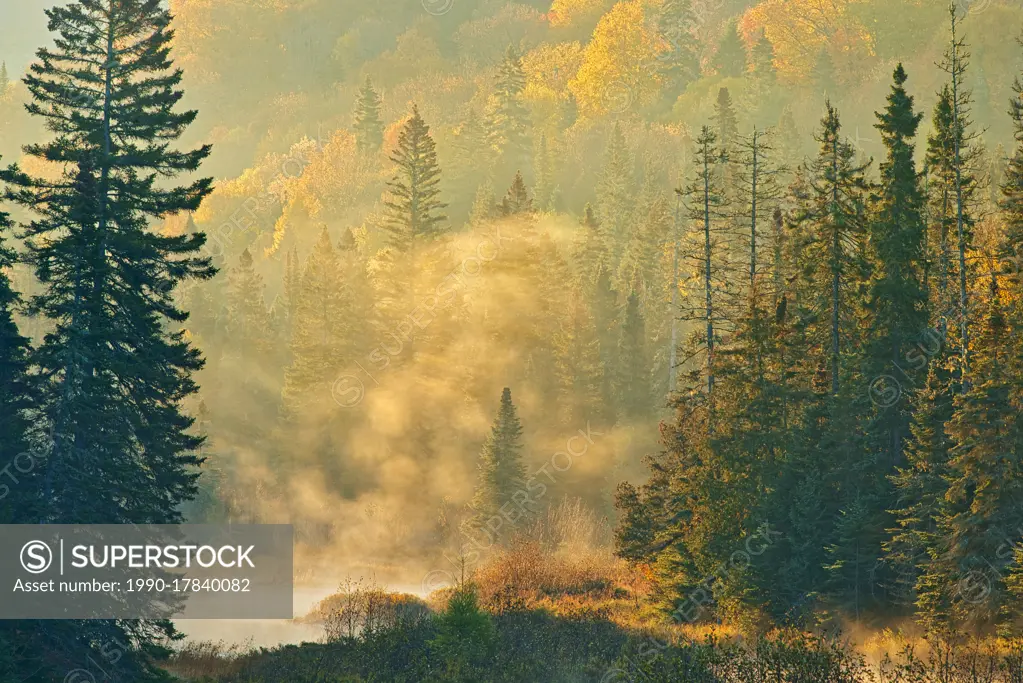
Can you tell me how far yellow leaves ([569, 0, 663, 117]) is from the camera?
4936 inches

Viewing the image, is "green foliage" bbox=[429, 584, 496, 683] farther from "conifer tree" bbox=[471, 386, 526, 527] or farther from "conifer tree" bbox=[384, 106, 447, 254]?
"conifer tree" bbox=[384, 106, 447, 254]

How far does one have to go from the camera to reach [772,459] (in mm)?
35812

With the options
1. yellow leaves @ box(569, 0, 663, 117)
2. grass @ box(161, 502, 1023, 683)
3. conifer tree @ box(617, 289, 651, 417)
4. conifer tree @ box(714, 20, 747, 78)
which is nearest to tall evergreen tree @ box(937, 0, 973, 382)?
grass @ box(161, 502, 1023, 683)

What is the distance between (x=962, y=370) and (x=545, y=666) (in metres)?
14.5

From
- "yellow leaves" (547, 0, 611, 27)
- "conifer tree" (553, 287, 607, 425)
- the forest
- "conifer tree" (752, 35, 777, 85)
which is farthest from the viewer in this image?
"yellow leaves" (547, 0, 611, 27)

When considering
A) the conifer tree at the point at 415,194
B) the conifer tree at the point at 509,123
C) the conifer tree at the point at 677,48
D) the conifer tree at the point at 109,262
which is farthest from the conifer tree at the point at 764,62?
the conifer tree at the point at 109,262

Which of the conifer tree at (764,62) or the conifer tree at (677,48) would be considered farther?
the conifer tree at (677,48)

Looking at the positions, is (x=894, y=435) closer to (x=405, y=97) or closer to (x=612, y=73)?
(x=612, y=73)

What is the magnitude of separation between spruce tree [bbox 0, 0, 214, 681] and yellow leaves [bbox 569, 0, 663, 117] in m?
99.8

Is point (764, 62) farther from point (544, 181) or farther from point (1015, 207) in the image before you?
point (1015, 207)

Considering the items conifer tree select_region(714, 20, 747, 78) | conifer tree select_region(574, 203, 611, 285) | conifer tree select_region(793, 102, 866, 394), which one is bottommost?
conifer tree select_region(793, 102, 866, 394)

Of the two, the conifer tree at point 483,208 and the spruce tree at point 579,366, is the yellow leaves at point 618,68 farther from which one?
the spruce tree at point 579,366
